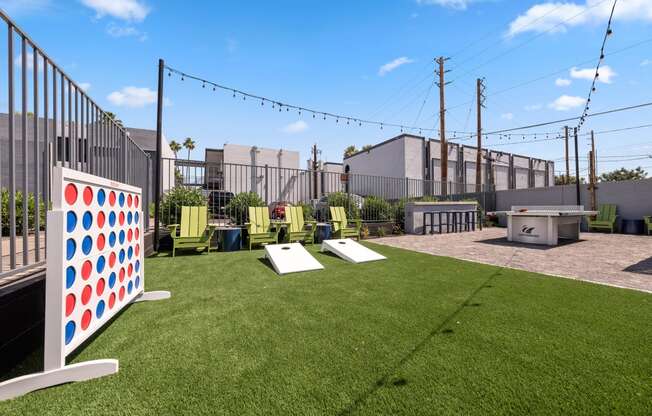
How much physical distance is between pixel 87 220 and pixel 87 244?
0.58ft

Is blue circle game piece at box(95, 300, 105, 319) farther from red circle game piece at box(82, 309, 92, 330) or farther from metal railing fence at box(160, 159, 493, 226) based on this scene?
metal railing fence at box(160, 159, 493, 226)

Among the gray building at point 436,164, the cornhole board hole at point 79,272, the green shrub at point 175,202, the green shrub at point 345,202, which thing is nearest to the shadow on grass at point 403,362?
the cornhole board hole at point 79,272

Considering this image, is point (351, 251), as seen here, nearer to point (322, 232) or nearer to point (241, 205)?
point (322, 232)

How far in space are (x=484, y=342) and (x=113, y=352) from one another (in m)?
2.87

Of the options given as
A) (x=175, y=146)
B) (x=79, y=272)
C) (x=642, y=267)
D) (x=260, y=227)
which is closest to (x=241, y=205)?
(x=260, y=227)

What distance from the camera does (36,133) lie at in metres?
2.10

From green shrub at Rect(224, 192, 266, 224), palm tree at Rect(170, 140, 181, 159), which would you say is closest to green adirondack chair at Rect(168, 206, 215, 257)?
green shrub at Rect(224, 192, 266, 224)

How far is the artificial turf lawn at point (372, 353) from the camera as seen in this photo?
1.57 m

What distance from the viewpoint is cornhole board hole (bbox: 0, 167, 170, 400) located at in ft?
5.55

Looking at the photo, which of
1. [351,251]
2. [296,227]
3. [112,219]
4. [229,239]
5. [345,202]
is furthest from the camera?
[345,202]

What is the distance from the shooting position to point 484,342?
2.27 metres

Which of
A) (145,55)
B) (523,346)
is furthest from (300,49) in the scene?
(523,346)

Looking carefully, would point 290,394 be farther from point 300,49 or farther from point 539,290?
point 300,49

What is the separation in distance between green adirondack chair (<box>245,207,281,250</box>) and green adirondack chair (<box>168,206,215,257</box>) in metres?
1.01
